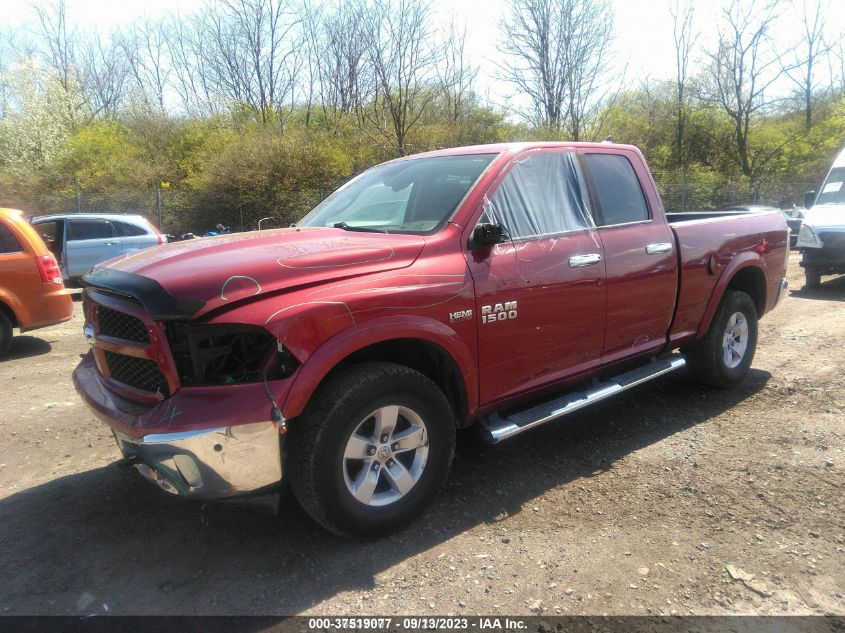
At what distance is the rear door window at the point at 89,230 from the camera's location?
37.0 ft

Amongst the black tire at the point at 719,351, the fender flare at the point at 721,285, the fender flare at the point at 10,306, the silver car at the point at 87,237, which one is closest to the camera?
the fender flare at the point at 721,285

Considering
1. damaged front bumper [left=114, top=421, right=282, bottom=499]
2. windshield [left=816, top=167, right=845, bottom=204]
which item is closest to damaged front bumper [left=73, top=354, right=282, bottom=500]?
damaged front bumper [left=114, top=421, right=282, bottom=499]

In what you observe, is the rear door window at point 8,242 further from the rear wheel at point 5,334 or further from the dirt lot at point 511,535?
the dirt lot at point 511,535

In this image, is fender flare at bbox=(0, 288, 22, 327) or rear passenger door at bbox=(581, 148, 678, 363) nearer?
rear passenger door at bbox=(581, 148, 678, 363)

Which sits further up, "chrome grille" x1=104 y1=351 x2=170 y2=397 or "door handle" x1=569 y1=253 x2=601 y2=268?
"door handle" x1=569 y1=253 x2=601 y2=268

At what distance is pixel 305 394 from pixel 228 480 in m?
0.48

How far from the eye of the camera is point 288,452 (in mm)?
2670

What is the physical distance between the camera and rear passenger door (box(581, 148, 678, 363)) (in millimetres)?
3949

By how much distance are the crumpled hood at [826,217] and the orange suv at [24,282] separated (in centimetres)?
1141

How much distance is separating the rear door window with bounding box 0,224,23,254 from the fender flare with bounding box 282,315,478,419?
6.00 meters

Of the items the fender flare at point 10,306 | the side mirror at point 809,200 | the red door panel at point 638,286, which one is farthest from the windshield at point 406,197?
the side mirror at point 809,200

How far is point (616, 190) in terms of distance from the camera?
4254 mm

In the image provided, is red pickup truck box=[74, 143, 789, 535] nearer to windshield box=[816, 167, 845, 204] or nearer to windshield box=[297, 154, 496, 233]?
windshield box=[297, 154, 496, 233]

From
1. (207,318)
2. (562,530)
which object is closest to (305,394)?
(207,318)
